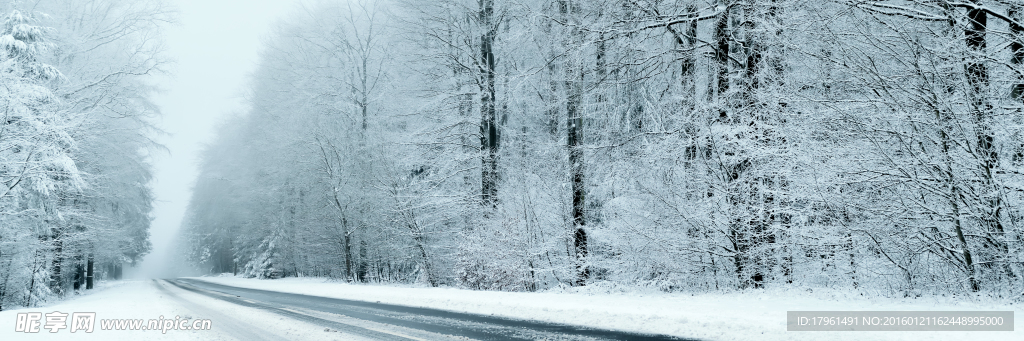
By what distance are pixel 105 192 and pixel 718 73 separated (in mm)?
28432

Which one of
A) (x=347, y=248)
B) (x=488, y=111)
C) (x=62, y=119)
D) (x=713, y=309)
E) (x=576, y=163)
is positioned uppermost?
(x=488, y=111)

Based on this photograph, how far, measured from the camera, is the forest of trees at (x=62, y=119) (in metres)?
14.2

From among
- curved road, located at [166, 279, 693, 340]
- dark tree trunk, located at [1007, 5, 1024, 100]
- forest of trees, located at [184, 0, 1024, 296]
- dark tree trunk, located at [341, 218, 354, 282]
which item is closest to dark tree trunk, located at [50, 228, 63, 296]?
forest of trees, located at [184, 0, 1024, 296]

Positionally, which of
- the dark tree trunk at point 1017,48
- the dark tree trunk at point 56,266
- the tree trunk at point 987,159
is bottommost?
the dark tree trunk at point 56,266

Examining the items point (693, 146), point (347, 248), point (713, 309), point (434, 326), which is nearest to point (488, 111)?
point (693, 146)

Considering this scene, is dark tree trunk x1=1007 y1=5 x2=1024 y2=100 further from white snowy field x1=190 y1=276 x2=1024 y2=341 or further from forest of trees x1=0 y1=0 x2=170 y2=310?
forest of trees x1=0 y1=0 x2=170 y2=310

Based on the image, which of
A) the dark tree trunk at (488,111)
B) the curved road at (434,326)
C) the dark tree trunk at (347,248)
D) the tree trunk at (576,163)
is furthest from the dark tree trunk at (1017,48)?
the dark tree trunk at (347,248)

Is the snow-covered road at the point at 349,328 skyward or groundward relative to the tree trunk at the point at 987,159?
groundward

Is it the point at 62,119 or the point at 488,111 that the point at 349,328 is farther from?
the point at 62,119

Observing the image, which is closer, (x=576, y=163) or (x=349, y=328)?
(x=349, y=328)

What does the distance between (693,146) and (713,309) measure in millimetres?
4330

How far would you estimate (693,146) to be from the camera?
1050 centimetres

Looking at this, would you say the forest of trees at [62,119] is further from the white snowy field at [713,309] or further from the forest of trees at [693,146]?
the white snowy field at [713,309]

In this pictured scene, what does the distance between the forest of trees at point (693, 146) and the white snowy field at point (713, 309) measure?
925mm
